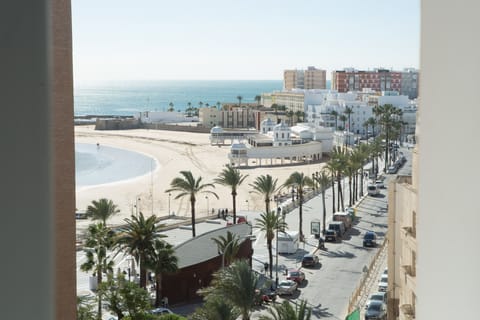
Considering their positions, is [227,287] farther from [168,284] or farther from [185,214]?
[185,214]

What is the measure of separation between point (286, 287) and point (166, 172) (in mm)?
23290

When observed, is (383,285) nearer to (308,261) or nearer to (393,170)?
(308,261)

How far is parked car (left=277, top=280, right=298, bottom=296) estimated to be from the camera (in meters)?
15.3

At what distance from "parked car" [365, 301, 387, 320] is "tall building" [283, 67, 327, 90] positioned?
91.9 m

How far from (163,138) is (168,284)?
42704mm

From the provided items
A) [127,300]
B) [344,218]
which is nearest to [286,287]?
[127,300]

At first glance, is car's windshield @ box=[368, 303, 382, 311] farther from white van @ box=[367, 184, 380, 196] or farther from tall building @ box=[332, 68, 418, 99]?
tall building @ box=[332, 68, 418, 99]

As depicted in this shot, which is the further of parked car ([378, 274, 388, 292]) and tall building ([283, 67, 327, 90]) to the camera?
tall building ([283, 67, 327, 90])

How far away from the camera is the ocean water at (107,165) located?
36516 millimetres

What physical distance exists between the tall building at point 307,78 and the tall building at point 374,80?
8543 mm

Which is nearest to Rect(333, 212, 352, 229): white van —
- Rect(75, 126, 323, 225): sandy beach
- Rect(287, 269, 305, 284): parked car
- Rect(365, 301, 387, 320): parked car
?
Rect(75, 126, 323, 225): sandy beach
